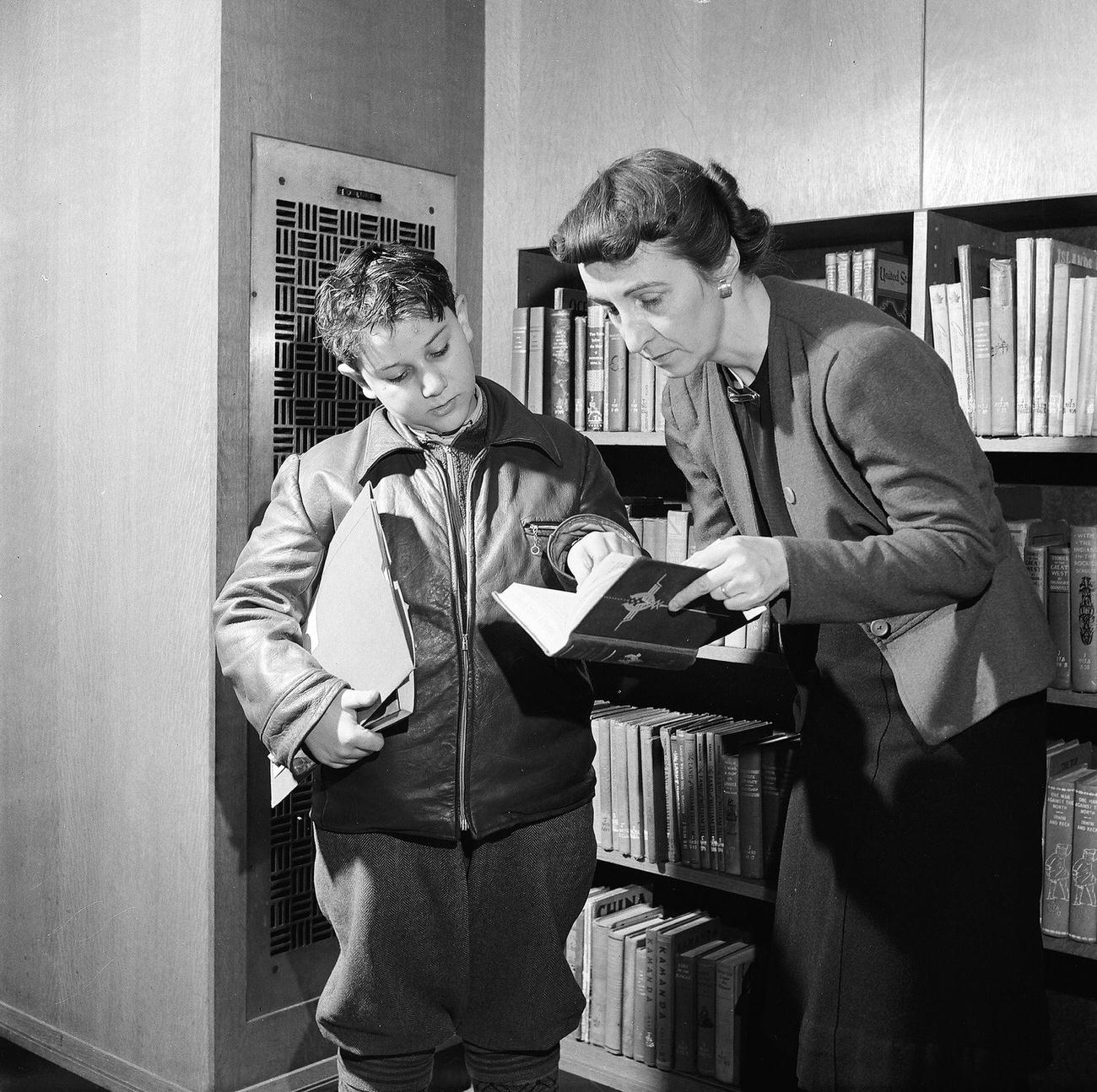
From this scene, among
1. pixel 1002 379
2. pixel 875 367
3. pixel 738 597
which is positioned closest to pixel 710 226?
pixel 875 367

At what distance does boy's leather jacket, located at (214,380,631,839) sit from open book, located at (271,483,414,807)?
0.04 meters

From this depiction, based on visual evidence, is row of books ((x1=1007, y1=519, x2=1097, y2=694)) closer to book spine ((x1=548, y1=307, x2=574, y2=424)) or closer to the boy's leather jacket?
the boy's leather jacket

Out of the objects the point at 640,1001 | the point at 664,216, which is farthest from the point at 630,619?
the point at 640,1001

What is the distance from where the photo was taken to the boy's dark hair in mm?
1889

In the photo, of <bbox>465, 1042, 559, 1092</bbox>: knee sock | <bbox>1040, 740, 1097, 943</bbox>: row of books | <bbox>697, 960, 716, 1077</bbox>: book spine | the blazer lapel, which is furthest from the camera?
<bbox>697, 960, 716, 1077</bbox>: book spine

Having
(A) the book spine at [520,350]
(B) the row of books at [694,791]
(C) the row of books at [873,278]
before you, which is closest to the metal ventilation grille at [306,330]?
(A) the book spine at [520,350]

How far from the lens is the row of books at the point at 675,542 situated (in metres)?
2.48

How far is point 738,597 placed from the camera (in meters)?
1.45

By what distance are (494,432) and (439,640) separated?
339 millimetres

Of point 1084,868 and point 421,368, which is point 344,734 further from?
point 1084,868

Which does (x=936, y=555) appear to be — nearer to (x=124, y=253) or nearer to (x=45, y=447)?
(x=124, y=253)

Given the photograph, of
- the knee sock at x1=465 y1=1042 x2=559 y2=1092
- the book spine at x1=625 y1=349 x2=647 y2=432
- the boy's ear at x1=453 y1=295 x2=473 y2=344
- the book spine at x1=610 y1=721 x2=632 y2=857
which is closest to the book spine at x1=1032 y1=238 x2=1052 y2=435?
the book spine at x1=625 y1=349 x2=647 y2=432

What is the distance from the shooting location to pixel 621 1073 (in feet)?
8.75

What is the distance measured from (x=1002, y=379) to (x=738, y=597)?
3.10 feet
